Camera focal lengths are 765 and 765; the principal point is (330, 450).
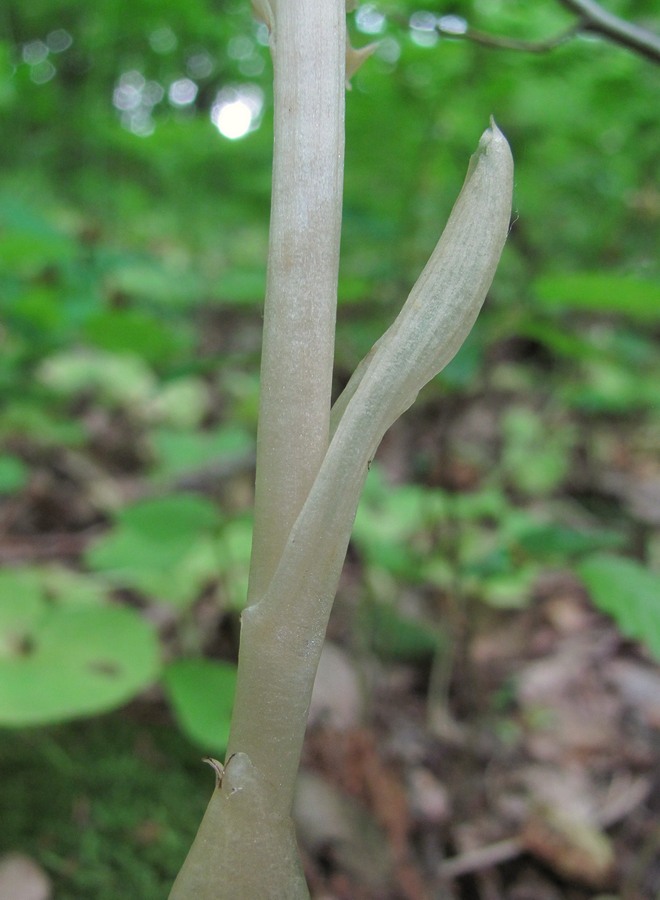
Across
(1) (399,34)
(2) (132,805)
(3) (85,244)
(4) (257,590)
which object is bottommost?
(2) (132,805)

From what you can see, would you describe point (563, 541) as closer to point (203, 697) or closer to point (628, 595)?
point (628, 595)

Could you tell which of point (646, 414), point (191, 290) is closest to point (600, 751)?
point (191, 290)

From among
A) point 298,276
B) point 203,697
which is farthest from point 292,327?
point 203,697

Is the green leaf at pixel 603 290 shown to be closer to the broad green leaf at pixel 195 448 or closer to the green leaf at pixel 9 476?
the broad green leaf at pixel 195 448

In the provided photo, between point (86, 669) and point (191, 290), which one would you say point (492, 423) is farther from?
point (86, 669)

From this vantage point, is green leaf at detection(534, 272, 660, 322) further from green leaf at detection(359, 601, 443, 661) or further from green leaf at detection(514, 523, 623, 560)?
green leaf at detection(359, 601, 443, 661)

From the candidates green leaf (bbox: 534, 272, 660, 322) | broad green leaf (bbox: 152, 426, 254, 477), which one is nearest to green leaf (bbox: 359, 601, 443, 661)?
broad green leaf (bbox: 152, 426, 254, 477)
